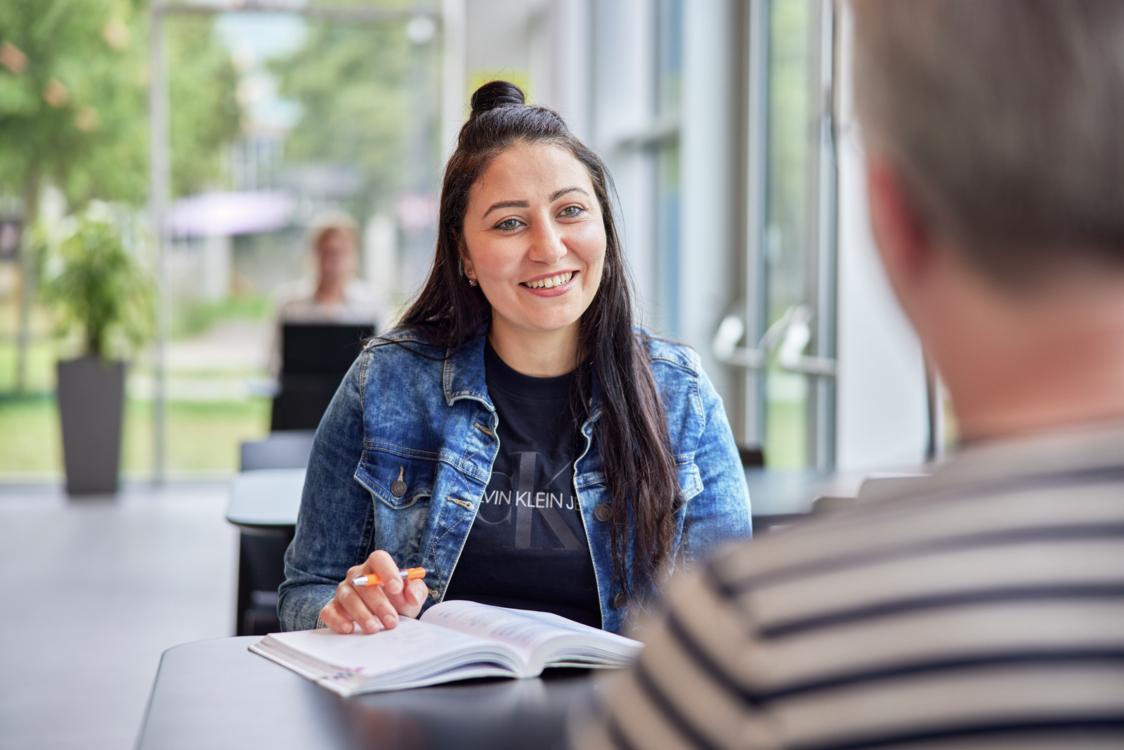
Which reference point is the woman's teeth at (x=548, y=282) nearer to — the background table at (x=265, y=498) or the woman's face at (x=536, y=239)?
the woman's face at (x=536, y=239)

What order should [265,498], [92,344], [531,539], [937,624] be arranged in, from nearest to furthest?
[937,624] < [531,539] < [265,498] < [92,344]

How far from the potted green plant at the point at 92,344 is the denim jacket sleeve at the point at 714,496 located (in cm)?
642

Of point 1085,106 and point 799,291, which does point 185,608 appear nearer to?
point 799,291

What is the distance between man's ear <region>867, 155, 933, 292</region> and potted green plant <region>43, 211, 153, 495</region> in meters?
7.62

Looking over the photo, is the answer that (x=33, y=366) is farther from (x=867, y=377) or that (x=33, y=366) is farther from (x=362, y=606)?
(x=362, y=606)

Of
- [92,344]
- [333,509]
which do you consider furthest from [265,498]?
[92,344]

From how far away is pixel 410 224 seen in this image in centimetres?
896

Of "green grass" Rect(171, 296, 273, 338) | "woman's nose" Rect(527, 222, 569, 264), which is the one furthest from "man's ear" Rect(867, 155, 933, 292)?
"green grass" Rect(171, 296, 273, 338)

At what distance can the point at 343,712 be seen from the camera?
4.29 ft

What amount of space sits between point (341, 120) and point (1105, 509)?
855cm

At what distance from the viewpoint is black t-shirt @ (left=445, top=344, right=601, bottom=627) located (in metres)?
1.85

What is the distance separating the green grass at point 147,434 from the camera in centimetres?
833

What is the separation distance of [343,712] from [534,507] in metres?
0.62

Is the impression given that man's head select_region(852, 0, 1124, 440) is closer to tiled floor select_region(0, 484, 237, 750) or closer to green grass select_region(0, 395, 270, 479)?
tiled floor select_region(0, 484, 237, 750)
